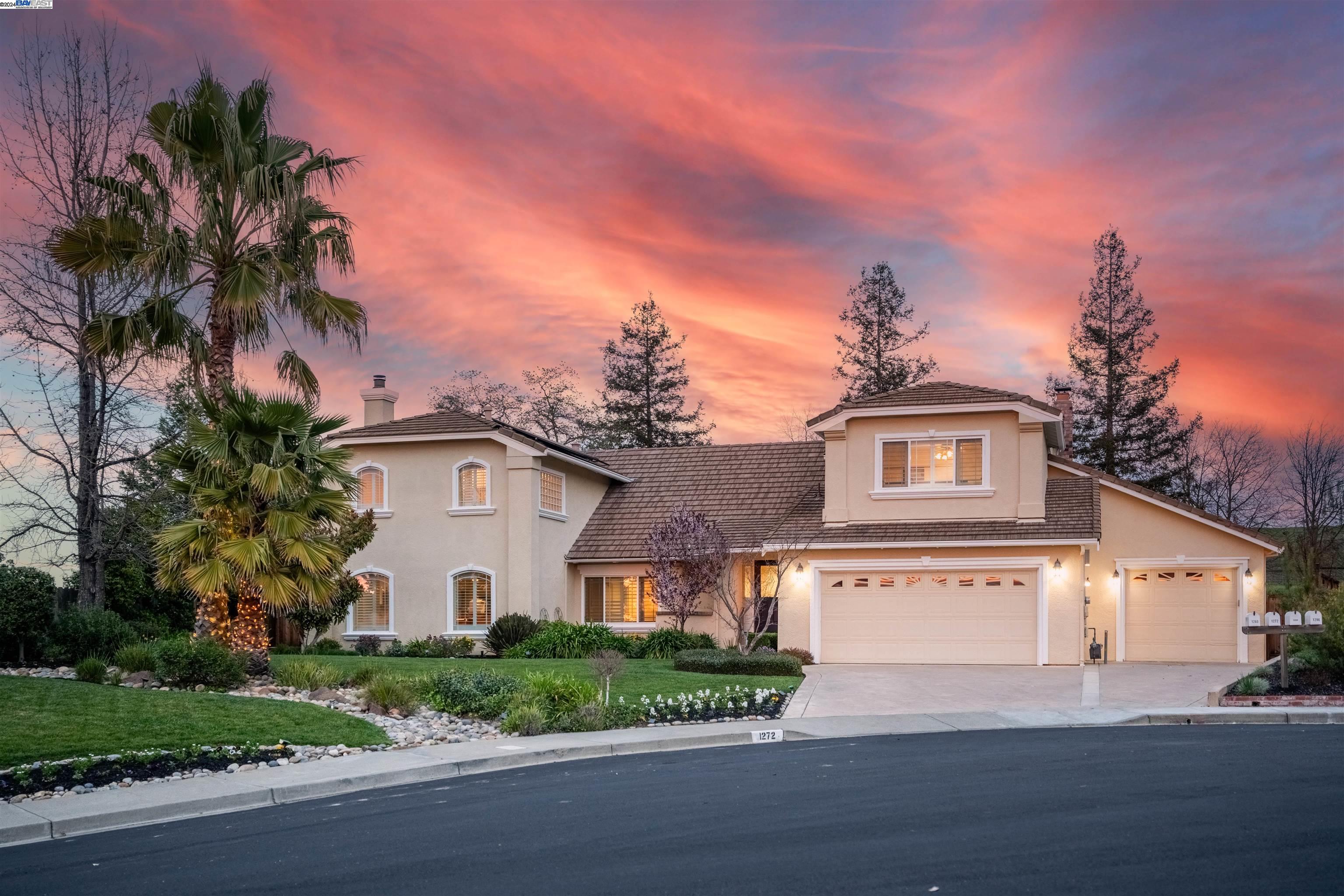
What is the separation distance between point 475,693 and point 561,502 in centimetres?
1354

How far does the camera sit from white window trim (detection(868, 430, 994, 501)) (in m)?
26.8

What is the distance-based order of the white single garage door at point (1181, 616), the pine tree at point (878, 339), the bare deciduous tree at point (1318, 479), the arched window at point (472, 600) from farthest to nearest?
the pine tree at point (878, 339)
the bare deciduous tree at point (1318, 479)
the arched window at point (472, 600)
the white single garage door at point (1181, 616)

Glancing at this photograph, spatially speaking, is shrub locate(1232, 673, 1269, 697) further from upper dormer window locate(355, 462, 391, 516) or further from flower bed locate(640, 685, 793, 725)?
upper dormer window locate(355, 462, 391, 516)

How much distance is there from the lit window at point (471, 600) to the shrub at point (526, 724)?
533 inches

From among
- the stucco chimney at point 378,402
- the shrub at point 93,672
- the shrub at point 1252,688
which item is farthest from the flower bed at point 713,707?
the stucco chimney at point 378,402

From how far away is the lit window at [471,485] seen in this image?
1147 inches

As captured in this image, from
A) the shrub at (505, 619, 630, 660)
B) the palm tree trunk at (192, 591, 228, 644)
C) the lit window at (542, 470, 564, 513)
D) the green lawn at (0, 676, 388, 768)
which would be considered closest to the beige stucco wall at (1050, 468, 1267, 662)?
the shrub at (505, 619, 630, 660)

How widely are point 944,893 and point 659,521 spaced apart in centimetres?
2339

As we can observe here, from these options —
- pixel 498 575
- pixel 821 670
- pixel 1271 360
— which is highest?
pixel 1271 360

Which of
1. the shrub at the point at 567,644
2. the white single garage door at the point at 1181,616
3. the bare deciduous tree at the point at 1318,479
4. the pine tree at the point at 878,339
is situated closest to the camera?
the shrub at the point at 567,644

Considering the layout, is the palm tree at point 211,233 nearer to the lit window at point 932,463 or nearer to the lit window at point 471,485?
the lit window at point 471,485

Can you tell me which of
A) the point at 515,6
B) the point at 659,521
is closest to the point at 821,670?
the point at 659,521

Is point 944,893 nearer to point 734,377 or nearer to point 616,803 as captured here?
point 616,803

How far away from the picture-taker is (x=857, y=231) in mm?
29094
